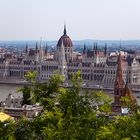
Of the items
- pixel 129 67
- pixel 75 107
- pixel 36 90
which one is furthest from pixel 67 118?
pixel 129 67

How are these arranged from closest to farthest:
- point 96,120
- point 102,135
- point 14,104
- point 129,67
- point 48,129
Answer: point 102,135 → point 48,129 → point 96,120 → point 14,104 → point 129,67

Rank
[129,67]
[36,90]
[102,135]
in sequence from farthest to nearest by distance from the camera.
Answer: [129,67]
[36,90]
[102,135]

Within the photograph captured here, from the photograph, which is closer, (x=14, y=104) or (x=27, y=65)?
(x=14, y=104)

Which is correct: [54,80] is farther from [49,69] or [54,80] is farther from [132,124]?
[49,69]

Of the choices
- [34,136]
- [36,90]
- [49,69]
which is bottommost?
[49,69]

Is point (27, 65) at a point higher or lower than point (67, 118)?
lower

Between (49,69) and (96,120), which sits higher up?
(96,120)

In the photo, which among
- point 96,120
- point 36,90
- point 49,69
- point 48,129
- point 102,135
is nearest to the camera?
point 102,135

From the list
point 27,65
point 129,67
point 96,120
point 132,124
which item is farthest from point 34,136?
point 27,65

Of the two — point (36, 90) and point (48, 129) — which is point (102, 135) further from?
point (36, 90)
